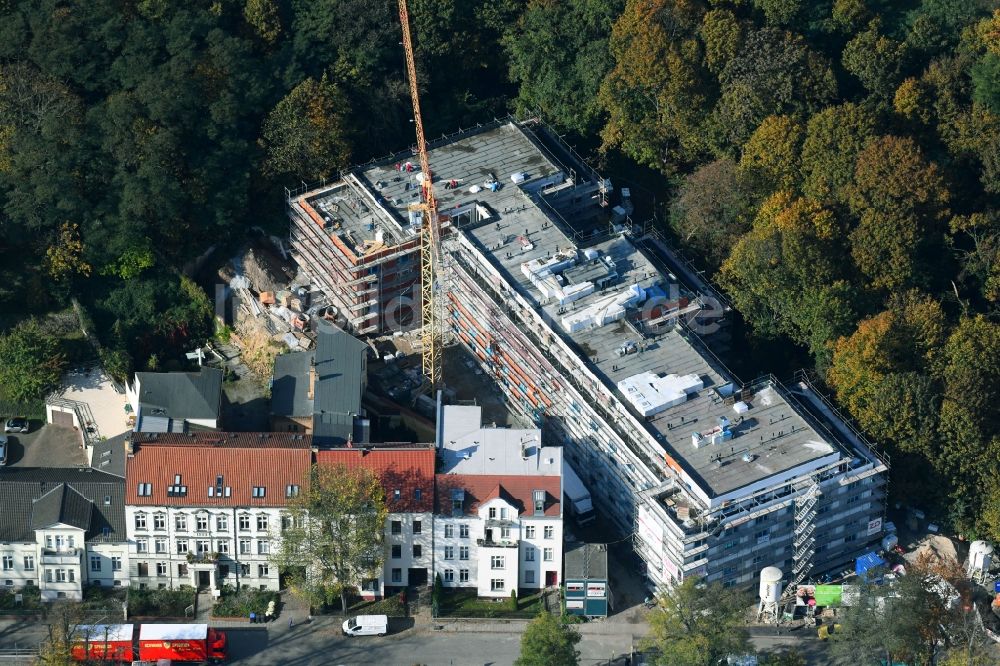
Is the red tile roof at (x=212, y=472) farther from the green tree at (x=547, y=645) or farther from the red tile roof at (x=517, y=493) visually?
the green tree at (x=547, y=645)

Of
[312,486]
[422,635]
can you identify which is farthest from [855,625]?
[312,486]

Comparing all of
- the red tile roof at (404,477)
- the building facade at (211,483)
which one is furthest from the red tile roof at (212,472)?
the red tile roof at (404,477)

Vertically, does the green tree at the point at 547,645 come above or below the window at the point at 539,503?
below

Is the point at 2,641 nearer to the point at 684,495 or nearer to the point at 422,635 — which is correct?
the point at 422,635

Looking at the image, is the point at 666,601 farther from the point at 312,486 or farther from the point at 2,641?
the point at 2,641

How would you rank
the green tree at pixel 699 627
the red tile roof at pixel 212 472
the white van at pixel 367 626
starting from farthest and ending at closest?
the white van at pixel 367 626, the red tile roof at pixel 212 472, the green tree at pixel 699 627

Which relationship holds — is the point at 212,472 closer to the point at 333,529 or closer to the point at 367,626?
the point at 333,529

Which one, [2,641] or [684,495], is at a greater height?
[684,495]
